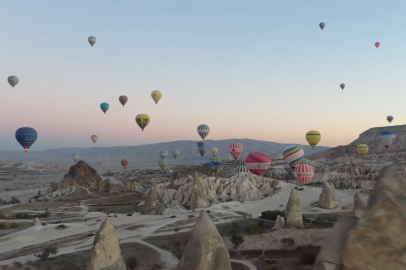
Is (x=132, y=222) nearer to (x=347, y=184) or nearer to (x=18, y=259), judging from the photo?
(x=18, y=259)

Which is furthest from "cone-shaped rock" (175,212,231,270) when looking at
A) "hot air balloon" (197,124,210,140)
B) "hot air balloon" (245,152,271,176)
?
"hot air balloon" (197,124,210,140)

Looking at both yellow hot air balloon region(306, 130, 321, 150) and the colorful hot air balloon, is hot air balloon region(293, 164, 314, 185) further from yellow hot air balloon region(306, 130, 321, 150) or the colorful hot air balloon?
the colorful hot air balloon

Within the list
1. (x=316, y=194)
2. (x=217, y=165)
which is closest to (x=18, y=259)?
(x=316, y=194)

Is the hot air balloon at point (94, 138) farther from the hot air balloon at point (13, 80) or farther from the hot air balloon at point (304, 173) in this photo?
the hot air balloon at point (304, 173)

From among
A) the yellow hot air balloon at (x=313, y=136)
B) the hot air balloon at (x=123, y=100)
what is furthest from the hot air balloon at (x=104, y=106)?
the yellow hot air balloon at (x=313, y=136)

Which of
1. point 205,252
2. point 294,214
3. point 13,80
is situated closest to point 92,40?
point 13,80

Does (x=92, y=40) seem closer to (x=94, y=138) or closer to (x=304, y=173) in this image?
(x=94, y=138)
